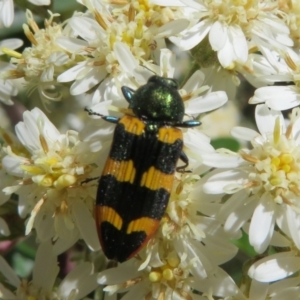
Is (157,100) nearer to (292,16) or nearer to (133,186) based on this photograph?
(133,186)

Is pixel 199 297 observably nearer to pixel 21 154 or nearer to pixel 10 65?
pixel 21 154

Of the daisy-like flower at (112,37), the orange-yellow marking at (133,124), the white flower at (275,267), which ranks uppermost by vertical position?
the daisy-like flower at (112,37)

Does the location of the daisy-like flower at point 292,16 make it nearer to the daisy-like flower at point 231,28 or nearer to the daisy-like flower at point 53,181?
the daisy-like flower at point 231,28

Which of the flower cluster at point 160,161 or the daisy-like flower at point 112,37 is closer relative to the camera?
the flower cluster at point 160,161

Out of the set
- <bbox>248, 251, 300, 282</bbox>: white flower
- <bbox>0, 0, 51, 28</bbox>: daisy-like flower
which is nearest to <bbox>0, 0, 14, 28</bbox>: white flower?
<bbox>0, 0, 51, 28</bbox>: daisy-like flower

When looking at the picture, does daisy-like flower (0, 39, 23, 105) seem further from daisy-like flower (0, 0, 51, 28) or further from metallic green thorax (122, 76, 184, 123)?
metallic green thorax (122, 76, 184, 123)

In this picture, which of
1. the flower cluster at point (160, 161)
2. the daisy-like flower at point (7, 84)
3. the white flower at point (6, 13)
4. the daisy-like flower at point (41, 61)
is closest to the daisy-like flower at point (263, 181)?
the flower cluster at point (160, 161)

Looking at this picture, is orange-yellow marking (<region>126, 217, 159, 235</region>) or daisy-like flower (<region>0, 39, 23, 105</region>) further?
daisy-like flower (<region>0, 39, 23, 105</region>)
